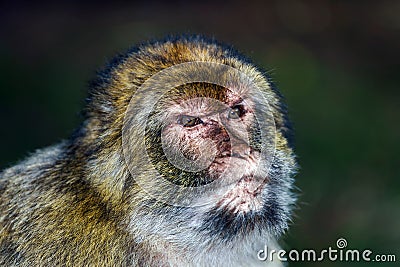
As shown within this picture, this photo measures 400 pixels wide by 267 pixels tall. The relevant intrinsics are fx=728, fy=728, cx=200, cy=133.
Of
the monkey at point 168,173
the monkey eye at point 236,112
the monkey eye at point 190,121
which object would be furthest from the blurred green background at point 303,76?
the monkey eye at point 190,121

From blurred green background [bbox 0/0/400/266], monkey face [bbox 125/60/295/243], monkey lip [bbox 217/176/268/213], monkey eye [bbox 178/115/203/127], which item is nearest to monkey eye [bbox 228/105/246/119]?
monkey face [bbox 125/60/295/243]

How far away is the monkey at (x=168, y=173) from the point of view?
2771 millimetres

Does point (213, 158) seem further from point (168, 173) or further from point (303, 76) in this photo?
point (303, 76)

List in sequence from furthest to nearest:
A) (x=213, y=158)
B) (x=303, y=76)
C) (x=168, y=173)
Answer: (x=303, y=76), (x=168, y=173), (x=213, y=158)

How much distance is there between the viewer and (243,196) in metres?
2.74

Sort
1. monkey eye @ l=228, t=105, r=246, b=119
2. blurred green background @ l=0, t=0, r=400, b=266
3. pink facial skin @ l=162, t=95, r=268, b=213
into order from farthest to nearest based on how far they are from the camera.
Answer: blurred green background @ l=0, t=0, r=400, b=266
monkey eye @ l=228, t=105, r=246, b=119
pink facial skin @ l=162, t=95, r=268, b=213

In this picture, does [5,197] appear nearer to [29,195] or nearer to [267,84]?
[29,195]

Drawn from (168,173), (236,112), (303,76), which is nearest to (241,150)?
(236,112)

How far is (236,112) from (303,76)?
5815mm

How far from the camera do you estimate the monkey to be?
2.77 m

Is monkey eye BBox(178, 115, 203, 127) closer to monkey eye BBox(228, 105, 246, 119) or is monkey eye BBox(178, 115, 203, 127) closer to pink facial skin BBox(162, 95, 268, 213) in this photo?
pink facial skin BBox(162, 95, 268, 213)

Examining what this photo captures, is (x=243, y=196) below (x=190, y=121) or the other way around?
below

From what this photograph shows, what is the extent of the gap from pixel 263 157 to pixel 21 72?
6732 millimetres

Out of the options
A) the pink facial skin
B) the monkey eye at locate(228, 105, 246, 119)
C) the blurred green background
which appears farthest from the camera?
the blurred green background
